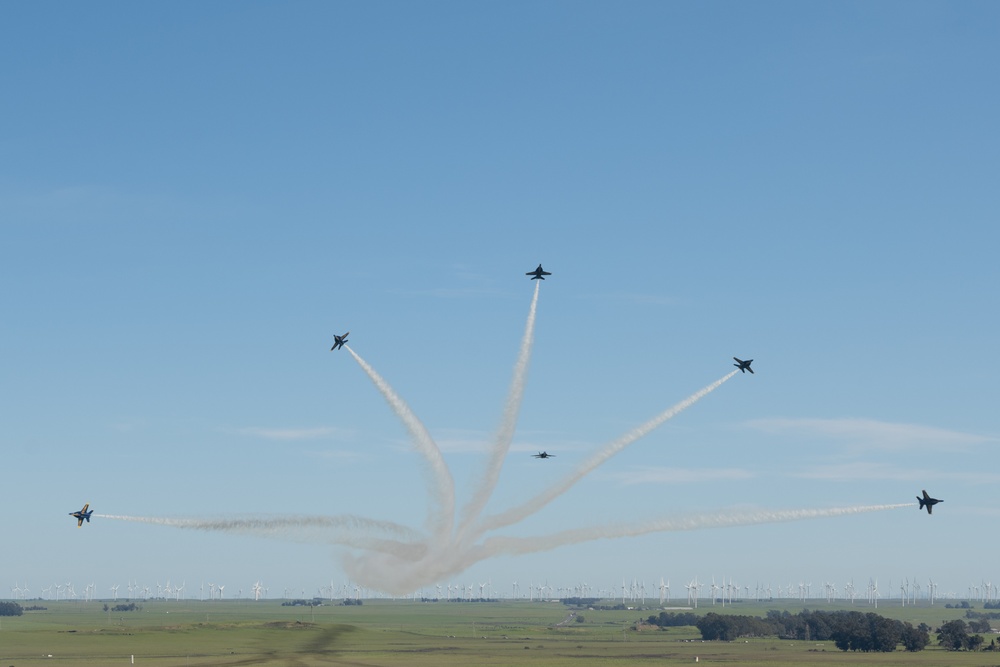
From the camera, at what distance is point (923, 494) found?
154 m

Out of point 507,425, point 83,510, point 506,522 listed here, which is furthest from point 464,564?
point 83,510

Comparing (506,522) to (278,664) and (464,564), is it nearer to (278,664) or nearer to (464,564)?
(464,564)

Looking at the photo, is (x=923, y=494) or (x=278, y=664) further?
(x=278, y=664)

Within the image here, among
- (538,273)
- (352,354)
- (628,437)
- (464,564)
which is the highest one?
(538,273)

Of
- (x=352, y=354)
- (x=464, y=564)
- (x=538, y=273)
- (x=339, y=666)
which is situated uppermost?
(x=538, y=273)

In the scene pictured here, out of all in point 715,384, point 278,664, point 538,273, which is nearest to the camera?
point 715,384

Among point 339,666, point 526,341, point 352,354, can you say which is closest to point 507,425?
point 526,341

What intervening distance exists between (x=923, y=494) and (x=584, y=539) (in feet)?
151

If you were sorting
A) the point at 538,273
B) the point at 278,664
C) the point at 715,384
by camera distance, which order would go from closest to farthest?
the point at 715,384 → the point at 538,273 → the point at 278,664

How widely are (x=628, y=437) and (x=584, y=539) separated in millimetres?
14967

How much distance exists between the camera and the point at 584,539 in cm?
15350

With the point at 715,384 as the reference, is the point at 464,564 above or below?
below

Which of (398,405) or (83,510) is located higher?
(398,405)

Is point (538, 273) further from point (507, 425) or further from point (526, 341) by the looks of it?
point (507, 425)
